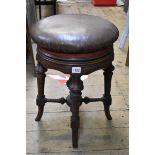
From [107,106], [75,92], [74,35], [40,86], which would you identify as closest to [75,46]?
[74,35]

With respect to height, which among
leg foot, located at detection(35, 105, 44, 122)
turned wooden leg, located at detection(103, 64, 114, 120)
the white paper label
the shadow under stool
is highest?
the shadow under stool

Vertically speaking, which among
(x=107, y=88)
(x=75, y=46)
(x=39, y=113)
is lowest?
(x=39, y=113)

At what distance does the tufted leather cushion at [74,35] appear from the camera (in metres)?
1.11

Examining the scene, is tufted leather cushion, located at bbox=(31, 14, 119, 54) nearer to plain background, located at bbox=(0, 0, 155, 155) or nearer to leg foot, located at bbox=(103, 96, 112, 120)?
plain background, located at bbox=(0, 0, 155, 155)

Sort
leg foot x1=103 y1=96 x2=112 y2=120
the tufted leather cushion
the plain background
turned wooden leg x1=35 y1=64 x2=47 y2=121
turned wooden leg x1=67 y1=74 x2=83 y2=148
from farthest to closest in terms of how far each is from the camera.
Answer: leg foot x1=103 y1=96 x2=112 y2=120
turned wooden leg x1=35 y1=64 x2=47 y2=121
turned wooden leg x1=67 y1=74 x2=83 y2=148
the tufted leather cushion
the plain background

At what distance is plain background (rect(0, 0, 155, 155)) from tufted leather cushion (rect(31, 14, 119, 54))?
0.70 ft

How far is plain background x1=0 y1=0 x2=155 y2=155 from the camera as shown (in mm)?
867

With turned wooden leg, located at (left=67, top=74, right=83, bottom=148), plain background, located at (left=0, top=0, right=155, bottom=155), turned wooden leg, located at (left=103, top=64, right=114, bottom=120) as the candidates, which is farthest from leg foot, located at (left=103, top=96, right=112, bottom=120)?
plain background, located at (left=0, top=0, right=155, bottom=155)
